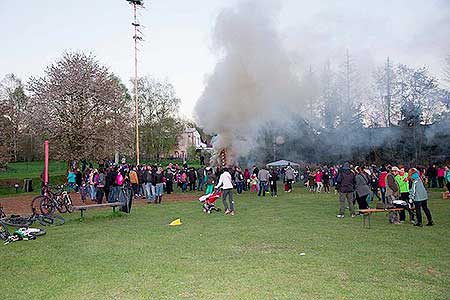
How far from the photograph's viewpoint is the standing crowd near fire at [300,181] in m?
14.2

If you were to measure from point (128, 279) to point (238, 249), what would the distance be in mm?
3045

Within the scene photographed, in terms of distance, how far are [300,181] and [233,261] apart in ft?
110

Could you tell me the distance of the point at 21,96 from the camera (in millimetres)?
63781

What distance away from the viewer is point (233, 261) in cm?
858

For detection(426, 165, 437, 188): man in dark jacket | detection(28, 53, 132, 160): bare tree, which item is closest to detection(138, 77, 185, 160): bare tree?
detection(28, 53, 132, 160): bare tree

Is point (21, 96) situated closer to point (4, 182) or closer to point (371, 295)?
point (4, 182)

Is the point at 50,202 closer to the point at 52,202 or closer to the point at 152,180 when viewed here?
the point at 52,202

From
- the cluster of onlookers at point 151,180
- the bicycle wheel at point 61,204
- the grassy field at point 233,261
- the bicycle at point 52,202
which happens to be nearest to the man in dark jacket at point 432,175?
the cluster of onlookers at point 151,180

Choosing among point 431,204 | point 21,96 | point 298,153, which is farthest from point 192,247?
point 21,96

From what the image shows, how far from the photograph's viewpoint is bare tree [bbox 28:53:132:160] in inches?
1447

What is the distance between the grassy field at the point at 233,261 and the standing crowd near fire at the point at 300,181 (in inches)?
45.2

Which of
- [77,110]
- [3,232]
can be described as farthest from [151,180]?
[77,110]

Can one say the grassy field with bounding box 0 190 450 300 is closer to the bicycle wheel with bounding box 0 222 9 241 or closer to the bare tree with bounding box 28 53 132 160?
the bicycle wheel with bounding box 0 222 9 241

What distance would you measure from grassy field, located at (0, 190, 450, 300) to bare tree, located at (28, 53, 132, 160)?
24188 millimetres
